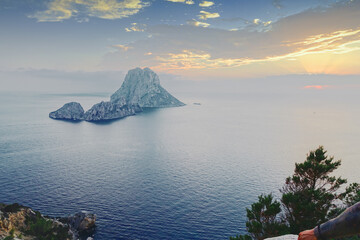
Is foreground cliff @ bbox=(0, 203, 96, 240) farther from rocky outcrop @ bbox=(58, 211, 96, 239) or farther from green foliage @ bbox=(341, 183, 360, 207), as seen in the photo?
green foliage @ bbox=(341, 183, 360, 207)

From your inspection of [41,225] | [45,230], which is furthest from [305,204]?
[41,225]

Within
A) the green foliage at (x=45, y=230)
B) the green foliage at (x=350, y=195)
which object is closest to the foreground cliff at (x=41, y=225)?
the green foliage at (x=45, y=230)

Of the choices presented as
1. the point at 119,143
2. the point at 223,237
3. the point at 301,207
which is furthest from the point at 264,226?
the point at 119,143

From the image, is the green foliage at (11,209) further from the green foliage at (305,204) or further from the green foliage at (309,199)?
the green foliage at (309,199)

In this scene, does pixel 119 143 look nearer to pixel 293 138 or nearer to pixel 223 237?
pixel 223 237

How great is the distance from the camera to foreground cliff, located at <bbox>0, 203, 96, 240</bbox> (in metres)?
61.8

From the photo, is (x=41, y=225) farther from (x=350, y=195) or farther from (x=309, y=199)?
(x=350, y=195)

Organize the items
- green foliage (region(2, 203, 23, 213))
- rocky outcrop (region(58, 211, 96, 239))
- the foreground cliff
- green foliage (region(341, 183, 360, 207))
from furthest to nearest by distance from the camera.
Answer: rocky outcrop (region(58, 211, 96, 239))
green foliage (region(2, 203, 23, 213))
the foreground cliff
green foliage (region(341, 183, 360, 207))

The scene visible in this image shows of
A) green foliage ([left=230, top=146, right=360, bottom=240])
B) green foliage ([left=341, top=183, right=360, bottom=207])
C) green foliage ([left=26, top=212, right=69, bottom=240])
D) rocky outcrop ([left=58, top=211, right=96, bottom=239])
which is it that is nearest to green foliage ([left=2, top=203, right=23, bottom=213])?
green foliage ([left=26, top=212, right=69, bottom=240])

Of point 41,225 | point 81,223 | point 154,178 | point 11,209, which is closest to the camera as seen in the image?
point 41,225

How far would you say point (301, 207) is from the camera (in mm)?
35062

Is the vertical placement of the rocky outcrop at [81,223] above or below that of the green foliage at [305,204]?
below

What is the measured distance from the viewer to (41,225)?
6525 centimetres

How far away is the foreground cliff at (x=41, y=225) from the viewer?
61.8 meters
